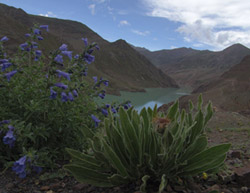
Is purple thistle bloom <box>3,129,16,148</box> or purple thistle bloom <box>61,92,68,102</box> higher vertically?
purple thistle bloom <box>61,92,68,102</box>

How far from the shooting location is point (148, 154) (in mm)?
1976

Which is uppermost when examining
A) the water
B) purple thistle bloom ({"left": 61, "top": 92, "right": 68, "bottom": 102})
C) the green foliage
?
purple thistle bloom ({"left": 61, "top": 92, "right": 68, "bottom": 102})

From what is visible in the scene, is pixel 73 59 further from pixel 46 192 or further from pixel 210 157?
pixel 210 157

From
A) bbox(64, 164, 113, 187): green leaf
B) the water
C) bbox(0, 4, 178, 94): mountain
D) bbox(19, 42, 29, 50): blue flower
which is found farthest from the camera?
bbox(0, 4, 178, 94): mountain

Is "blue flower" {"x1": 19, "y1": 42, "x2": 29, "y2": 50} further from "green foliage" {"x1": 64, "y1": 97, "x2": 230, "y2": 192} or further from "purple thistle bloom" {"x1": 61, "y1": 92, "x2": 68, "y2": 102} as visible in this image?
"green foliage" {"x1": 64, "y1": 97, "x2": 230, "y2": 192}

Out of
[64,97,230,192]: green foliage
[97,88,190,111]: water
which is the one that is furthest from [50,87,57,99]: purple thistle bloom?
[97,88,190,111]: water

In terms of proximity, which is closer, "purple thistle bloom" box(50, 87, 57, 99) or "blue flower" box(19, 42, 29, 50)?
"purple thistle bloom" box(50, 87, 57, 99)

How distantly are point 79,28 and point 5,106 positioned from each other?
335ft

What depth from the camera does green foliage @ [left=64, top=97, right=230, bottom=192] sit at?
189 centimetres

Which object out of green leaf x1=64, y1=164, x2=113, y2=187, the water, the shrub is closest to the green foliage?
green leaf x1=64, y1=164, x2=113, y2=187

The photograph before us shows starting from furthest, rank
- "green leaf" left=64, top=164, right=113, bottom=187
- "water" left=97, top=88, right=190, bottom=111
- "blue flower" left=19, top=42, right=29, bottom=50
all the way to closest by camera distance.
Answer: "water" left=97, top=88, right=190, bottom=111
"blue flower" left=19, top=42, right=29, bottom=50
"green leaf" left=64, top=164, right=113, bottom=187

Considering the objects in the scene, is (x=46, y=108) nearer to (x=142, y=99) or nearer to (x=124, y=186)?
(x=124, y=186)

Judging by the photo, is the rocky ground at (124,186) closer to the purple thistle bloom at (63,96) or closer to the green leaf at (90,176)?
the green leaf at (90,176)

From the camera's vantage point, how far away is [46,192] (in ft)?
7.12
